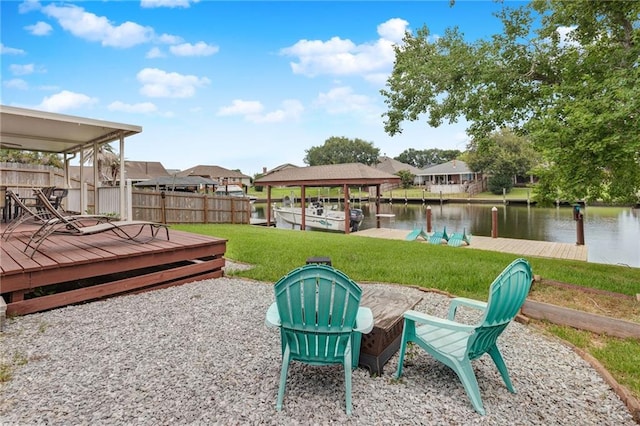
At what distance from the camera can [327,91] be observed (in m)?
25.5

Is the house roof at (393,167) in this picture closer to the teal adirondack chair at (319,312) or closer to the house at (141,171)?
the house at (141,171)

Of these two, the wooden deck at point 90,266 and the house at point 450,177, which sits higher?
the house at point 450,177

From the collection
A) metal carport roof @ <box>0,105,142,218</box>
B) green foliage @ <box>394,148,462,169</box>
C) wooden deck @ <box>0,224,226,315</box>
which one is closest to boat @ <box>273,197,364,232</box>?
metal carport roof @ <box>0,105,142,218</box>

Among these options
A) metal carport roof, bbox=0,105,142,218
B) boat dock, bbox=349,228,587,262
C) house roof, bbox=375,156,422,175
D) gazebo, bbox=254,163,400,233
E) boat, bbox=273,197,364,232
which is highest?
house roof, bbox=375,156,422,175

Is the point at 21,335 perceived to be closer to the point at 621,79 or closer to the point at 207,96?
the point at 621,79

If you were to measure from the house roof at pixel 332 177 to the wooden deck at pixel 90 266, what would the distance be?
11.0 m

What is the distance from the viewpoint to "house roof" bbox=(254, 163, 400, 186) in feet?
52.8

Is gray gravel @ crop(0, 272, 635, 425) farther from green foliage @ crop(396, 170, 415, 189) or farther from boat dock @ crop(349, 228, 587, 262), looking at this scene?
green foliage @ crop(396, 170, 415, 189)

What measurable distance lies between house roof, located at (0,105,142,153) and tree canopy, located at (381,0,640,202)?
6.68 metres

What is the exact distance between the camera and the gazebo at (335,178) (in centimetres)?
1606

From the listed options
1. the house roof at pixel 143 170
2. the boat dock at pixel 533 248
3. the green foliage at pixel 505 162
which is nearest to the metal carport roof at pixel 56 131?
the boat dock at pixel 533 248

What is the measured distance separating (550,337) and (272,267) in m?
4.19

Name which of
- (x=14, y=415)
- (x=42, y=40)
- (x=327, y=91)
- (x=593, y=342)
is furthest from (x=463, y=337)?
(x=327, y=91)

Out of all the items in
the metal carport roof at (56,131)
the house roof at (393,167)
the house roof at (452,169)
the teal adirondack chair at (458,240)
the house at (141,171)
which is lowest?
the teal adirondack chair at (458,240)
